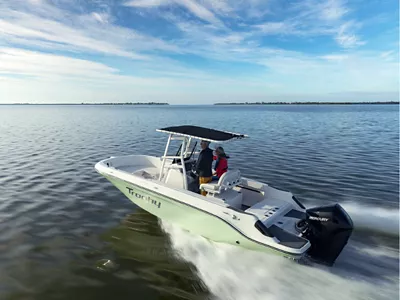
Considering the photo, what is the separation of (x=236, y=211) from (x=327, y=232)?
1781 millimetres

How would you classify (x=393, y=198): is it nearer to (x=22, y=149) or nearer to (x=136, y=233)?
(x=136, y=233)

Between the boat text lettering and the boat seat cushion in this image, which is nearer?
the boat seat cushion

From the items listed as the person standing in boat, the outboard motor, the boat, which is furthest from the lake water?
the person standing in boat

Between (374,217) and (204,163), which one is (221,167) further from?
(374,217)

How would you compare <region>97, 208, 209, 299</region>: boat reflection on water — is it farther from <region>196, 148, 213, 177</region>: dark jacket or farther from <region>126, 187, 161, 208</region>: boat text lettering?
<region>196, 148, 213, 177</region>: dark jacket

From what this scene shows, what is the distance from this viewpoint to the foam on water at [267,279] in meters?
4.91

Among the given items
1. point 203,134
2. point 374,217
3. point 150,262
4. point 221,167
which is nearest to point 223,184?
point 221,167

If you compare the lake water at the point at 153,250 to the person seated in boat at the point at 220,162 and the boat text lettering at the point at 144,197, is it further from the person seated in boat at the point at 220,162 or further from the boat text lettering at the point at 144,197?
the person seated in boat at the point at 220,162

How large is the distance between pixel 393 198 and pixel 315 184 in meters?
2.45

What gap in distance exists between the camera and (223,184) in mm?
6578

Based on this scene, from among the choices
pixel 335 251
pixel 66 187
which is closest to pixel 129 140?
pixel 66 187

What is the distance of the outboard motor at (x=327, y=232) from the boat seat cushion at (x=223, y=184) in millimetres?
1905

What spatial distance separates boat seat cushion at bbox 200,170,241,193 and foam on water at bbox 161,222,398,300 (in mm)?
1262

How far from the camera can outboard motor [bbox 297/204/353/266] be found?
5367mm
